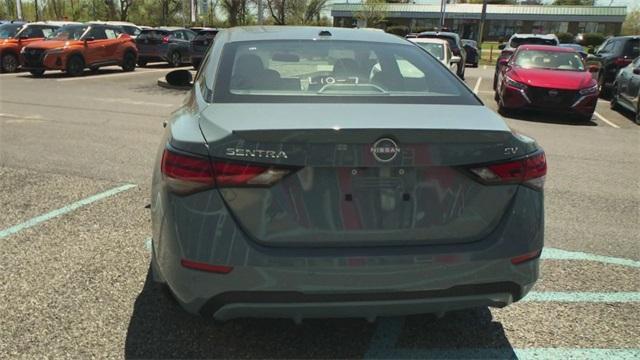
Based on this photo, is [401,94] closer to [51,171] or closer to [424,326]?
[424,326]

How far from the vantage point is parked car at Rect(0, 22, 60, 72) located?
2039 cm

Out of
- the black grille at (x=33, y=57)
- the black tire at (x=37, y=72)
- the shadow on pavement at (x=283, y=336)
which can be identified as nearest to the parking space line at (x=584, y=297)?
the shadow on pavement at (x=283, y=336)

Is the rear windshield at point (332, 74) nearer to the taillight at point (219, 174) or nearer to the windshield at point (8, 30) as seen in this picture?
the taillight at point (219, 174)

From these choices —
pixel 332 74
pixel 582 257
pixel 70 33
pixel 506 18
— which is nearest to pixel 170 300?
pixel 332 74

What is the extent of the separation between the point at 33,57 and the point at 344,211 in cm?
1947

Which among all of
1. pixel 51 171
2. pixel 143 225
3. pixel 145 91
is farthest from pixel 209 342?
pixel 145 91

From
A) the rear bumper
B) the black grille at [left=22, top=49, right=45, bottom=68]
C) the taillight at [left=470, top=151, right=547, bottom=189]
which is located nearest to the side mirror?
the rear bumper

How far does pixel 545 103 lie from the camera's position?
37.7 ft

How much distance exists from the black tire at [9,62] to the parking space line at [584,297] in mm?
21195

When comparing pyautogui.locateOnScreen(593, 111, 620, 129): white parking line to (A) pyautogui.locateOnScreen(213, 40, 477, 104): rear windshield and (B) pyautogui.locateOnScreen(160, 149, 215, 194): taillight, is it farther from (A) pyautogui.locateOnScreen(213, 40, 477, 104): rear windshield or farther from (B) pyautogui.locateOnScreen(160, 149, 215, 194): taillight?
(B) pyautogui.locateOnScreen(160, 149, 215, 194): taillight

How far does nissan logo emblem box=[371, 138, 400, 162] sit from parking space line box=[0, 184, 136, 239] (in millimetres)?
3399

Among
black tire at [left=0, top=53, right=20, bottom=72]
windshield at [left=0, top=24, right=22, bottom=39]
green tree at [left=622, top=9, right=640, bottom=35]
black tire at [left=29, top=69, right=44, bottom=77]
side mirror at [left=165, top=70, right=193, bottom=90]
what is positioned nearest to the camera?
side mirror at [left=165, top=70, right=193, bottom=90]

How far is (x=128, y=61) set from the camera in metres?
22.2

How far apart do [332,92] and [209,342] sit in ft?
4.72
